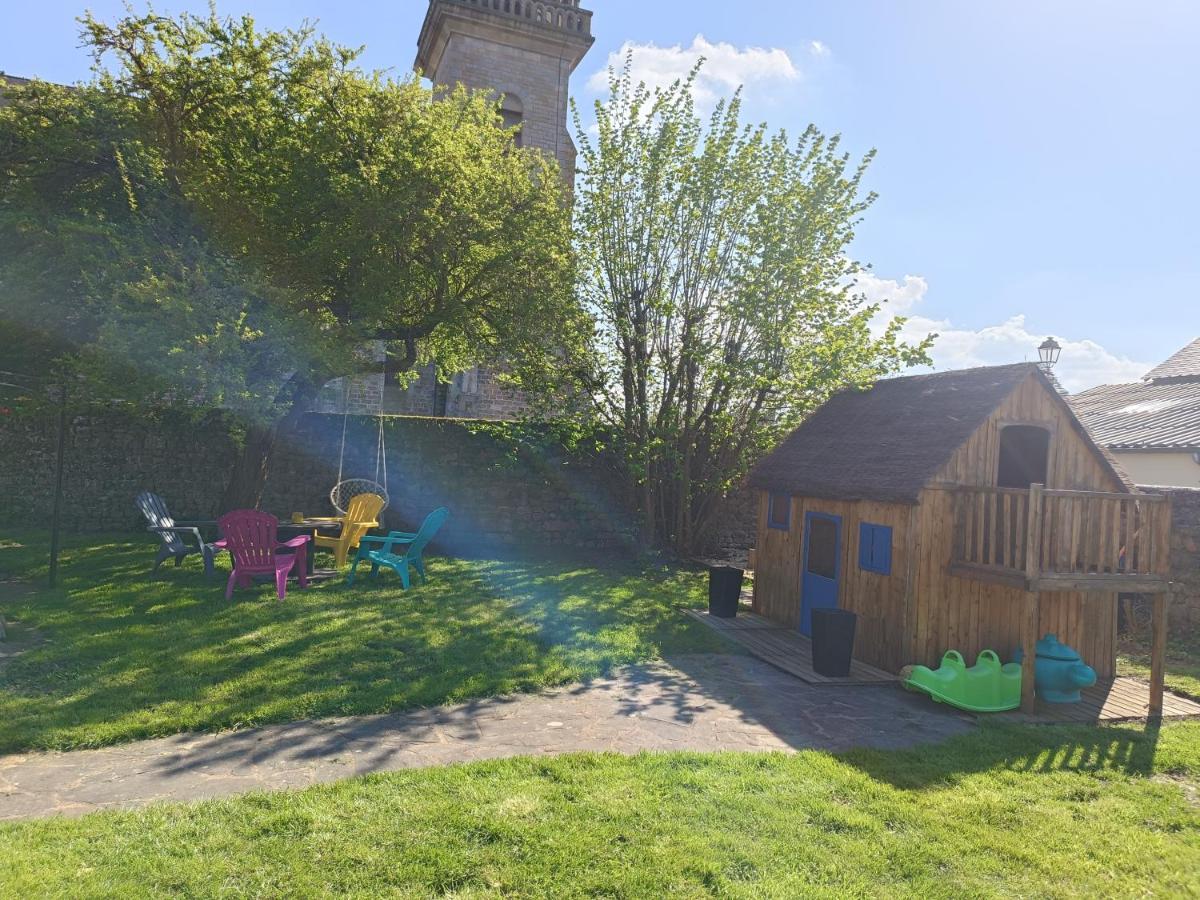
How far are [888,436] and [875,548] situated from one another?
1550 mm

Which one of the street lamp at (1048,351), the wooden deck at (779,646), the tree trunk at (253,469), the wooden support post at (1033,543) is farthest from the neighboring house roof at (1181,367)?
the tree trunk at (253,469)

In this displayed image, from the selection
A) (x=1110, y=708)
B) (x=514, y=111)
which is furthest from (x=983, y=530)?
(x=514, y=111)

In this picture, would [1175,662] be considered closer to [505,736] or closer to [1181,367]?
[505,736]

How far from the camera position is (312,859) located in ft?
12.9

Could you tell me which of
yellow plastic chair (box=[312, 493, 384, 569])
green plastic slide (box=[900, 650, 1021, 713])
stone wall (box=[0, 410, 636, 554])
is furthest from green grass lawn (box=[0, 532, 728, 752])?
stone wall (box=[0, 410, 636, 554])

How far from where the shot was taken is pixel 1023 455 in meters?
9.59

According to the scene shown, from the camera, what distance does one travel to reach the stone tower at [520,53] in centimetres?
2686

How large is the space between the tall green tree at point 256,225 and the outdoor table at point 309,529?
229 cm

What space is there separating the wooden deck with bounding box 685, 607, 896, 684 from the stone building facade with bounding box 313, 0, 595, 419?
15.9m

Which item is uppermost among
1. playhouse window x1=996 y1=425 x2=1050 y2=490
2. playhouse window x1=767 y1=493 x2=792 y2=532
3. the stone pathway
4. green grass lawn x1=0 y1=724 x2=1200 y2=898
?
playhouse window x1=996 y1=425 x2=1050 y2=490

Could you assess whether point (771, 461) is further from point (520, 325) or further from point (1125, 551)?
point (520, 325)

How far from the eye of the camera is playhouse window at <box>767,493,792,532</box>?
11078 millimetres

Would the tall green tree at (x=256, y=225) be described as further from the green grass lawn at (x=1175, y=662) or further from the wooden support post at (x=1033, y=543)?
the green grass lawn at (x=1175, y=662)

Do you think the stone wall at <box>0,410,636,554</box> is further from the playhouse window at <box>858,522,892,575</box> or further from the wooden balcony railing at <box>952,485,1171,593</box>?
the wooden balcony railing at <box>952,485,1171,593</box>
